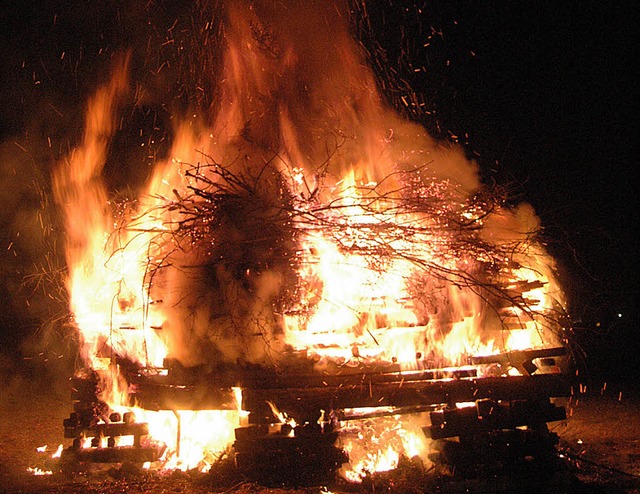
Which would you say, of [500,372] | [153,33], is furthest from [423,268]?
[153,33]

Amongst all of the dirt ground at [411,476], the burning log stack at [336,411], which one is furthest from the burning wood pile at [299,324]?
the dirt ground at [411,476]

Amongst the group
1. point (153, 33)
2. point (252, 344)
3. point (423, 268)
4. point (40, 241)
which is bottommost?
point (252, 344)

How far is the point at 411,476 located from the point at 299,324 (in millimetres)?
1922

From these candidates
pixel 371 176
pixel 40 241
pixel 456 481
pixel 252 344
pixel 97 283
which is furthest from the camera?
pixel 40 241

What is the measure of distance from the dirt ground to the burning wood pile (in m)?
0.23

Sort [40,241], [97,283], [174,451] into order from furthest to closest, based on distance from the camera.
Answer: [40,241], [97,283], [174,451]

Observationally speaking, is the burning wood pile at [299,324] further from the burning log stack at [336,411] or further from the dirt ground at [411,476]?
the dirt ground at [411,476]

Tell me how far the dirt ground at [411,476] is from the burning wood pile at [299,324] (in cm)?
23

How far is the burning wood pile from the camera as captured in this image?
5.08 metres

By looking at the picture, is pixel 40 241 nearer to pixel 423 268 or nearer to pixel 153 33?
pixel 153 33

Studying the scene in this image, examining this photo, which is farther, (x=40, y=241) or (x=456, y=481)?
(x=40, y=241)

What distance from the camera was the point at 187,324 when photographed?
5328 mm

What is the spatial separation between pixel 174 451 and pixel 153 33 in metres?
5.95

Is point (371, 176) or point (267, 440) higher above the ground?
point (371, 176)
